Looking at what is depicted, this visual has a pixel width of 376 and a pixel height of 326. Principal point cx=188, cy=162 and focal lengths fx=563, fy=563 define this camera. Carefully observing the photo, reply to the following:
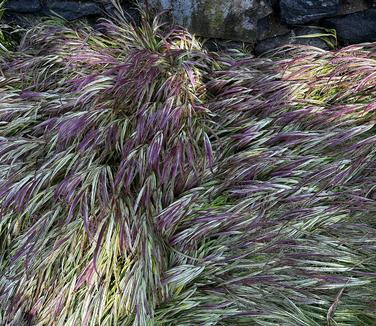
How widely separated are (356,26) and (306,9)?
279mm

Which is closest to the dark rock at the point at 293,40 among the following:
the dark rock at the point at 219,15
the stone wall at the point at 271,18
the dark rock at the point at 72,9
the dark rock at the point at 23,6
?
the stone wall at the point at 271,18

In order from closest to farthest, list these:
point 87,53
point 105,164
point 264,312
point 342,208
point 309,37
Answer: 1. point 264,312
2. point 342,208
3. point 105,164
4. point 87,53
5. point 309,37

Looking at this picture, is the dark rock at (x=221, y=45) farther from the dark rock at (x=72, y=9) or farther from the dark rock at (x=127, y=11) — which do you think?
the dark rock at (x=72, y=9)

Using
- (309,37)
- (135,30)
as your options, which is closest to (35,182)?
(135,30)

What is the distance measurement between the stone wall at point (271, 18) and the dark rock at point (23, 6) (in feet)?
0.48

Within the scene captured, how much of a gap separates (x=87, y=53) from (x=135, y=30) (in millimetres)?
273

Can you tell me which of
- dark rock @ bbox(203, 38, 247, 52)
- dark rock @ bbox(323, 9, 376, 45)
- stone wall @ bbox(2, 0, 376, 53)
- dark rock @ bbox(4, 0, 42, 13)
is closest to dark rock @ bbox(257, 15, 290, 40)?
stone wall @ bbox(2, 0, 376, 53)

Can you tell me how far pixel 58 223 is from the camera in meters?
2.13

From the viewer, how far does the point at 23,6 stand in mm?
2992

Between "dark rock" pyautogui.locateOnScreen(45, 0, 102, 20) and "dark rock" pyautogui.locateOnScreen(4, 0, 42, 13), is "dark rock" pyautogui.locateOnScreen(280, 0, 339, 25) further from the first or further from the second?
"dark rock" pyautogui.locateOnScreen(4, 0, 42, 13)

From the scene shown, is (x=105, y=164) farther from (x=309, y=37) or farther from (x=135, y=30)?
(x=309, y=37)

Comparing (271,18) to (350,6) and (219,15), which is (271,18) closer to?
(219,15)

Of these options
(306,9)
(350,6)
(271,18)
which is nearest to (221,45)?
(271,18)

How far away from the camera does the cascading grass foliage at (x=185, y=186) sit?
1.93m
